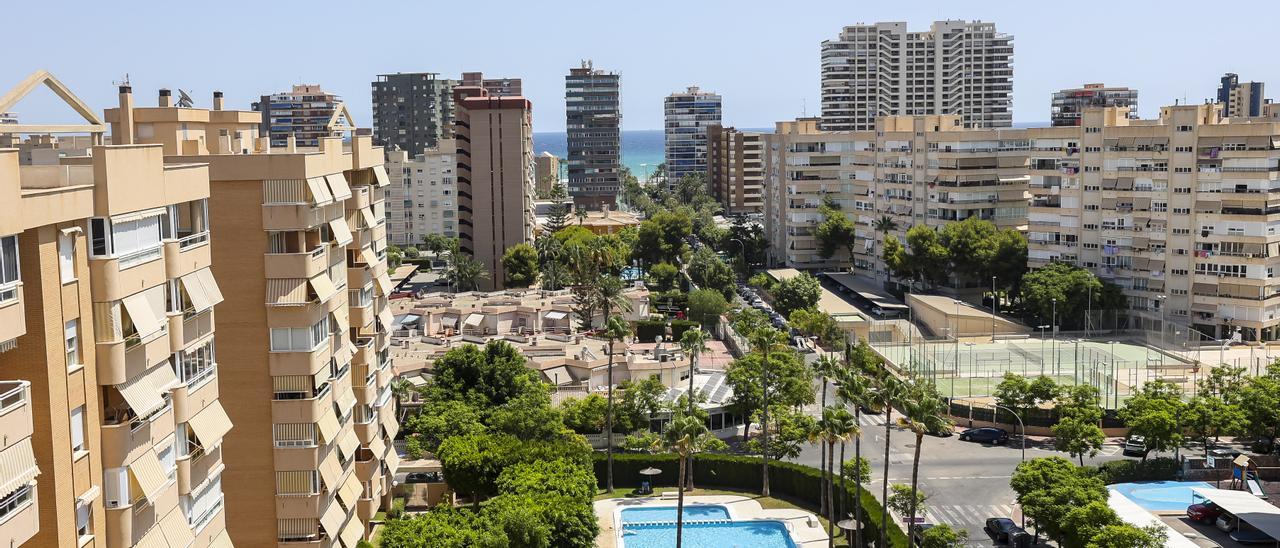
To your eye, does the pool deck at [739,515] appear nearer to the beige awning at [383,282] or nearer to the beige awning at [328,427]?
the beige awning at [383,282]

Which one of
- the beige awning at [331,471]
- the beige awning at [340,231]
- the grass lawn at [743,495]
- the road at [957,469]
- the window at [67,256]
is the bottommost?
the grass lawn at [743,495]

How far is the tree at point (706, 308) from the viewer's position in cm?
9350

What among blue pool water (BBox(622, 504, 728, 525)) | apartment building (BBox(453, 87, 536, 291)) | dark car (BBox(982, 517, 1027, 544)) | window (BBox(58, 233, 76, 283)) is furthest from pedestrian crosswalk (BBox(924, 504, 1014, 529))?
apartment building (BBox(453, 87, 536, 291))

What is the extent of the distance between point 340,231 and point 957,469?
34742 mm

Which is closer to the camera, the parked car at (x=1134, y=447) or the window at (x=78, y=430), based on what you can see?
the window at (x=78, y=430)

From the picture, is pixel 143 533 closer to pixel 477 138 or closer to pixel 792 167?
pixel 477 138

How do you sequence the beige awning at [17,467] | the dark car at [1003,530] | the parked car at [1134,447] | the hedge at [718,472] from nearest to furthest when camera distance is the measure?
the beige awning at [17,467] → the dark car at [1003,530] → the hedge at [718,472] → the parked car at [1134,447]

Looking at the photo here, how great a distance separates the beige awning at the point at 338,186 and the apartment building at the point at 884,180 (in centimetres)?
8336

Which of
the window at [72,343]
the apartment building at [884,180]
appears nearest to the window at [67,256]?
the window at [72,343]

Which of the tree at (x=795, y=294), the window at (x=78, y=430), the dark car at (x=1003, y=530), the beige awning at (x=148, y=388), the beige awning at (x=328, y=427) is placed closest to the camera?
the window at (x=78, y=430)

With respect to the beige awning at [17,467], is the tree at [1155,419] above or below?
below

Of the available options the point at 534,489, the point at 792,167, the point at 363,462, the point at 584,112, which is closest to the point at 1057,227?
the point at 792,167

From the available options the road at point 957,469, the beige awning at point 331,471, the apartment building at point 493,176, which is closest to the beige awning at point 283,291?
the beige awning at point 331,471

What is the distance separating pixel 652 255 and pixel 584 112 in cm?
7213
